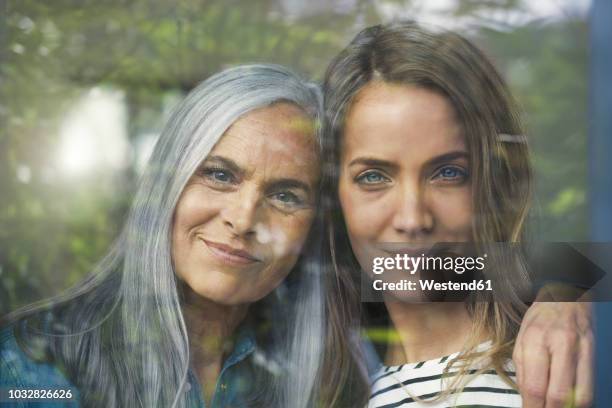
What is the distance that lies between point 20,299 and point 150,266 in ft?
1.59

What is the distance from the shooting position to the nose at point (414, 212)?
2.34 metres

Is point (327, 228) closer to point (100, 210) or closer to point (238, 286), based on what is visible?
point (238, 286)

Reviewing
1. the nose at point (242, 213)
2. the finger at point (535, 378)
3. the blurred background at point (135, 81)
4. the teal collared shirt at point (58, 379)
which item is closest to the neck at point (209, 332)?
the teal collared shirt at point (58, 379)

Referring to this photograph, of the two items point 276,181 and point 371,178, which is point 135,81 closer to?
point 276,181

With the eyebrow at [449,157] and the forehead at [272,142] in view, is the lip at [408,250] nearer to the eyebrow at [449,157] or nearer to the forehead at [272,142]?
the eyebrow at [449,157]

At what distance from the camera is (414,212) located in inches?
92.3

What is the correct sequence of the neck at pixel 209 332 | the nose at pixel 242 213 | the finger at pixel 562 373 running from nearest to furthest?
the finger at pixel 562 373, the nose at pixel 242 213, the neck at pixel 209 332

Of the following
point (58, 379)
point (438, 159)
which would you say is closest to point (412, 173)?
point (438, 159)

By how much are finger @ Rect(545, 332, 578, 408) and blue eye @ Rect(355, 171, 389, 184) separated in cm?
74

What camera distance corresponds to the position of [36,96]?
262 cm

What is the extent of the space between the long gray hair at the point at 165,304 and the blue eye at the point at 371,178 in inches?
10.1

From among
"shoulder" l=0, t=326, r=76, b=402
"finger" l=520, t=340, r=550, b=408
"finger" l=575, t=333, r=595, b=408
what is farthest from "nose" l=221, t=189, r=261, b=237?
"finger" l=575, t=333, r=595, b=408

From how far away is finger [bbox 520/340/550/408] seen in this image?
2.34m

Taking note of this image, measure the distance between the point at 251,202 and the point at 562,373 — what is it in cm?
111
